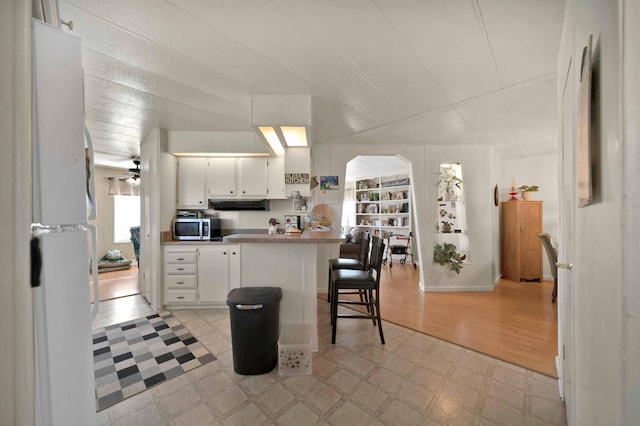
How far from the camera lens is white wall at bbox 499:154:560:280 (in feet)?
15.0

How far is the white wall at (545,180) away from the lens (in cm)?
457

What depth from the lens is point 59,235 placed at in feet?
2.67

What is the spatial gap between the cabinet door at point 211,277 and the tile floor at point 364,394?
1.05 metres

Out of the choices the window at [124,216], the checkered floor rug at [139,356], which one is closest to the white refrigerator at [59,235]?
the checkered floor rug at [139,356]

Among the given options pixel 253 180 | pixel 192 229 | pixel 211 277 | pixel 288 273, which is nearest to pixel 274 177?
pixel 253 180

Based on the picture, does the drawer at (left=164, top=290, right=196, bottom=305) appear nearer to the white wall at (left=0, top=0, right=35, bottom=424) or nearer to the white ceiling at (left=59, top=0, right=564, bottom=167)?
the white ceiling at (left=59, top=0, right=564, bottom=167)

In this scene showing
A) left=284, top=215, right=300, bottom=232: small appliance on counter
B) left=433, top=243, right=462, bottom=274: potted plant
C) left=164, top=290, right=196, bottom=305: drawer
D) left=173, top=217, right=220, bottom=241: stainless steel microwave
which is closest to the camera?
left=164, top=290, right=196, bottom=305: drawer

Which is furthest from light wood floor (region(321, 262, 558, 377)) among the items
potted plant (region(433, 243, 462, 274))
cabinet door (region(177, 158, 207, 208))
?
cabinet door (region(177, 158, 207, 208))

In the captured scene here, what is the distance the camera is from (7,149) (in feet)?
2.23

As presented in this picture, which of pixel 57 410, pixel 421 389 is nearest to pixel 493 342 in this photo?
pixel 421 389

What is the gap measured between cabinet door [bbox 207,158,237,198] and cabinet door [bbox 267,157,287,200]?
1.74 feet

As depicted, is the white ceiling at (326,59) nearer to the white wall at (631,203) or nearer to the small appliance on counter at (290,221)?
the white wall at (631,203)

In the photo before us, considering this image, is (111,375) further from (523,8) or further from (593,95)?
(523,8)

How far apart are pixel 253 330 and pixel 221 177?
7.98 ft
